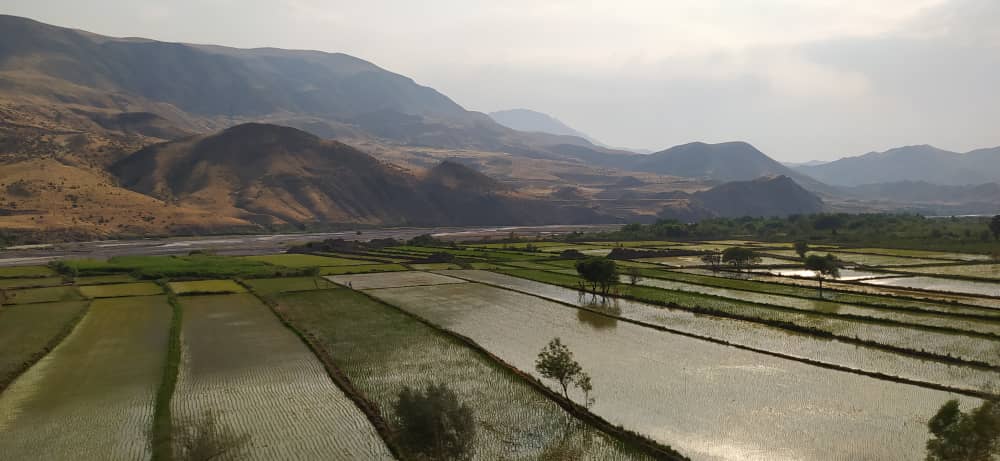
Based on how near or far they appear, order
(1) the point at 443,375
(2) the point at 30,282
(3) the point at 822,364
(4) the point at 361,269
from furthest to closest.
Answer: (4) the point at 361,269
(2) the point at 30,282
(3) the point at 822,364
(1) the point at 443,375

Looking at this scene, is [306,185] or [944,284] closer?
[944,284]

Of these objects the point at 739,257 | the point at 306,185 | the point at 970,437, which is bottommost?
the point at 970,437

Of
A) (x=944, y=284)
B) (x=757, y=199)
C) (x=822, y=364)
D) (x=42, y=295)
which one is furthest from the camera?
(x=757, y=199)

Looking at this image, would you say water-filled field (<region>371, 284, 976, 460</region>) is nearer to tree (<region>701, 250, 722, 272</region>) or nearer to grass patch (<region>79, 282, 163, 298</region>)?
tree (<region>701, 250, 722, 272</region>)

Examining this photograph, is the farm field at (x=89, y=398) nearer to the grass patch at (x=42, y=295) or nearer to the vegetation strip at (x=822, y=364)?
the grass patch at (x=42, y=295)

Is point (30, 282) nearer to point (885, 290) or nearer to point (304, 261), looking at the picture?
point (304, 261)

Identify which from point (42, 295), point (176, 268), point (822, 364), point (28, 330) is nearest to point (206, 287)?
point (176, 268)

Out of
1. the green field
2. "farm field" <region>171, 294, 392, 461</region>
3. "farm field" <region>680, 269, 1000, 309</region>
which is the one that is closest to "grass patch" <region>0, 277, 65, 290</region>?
the green field

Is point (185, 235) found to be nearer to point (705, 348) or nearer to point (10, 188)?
point (10, 188)
